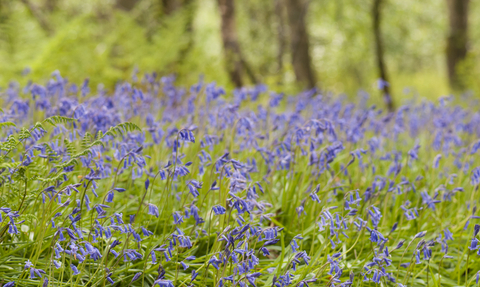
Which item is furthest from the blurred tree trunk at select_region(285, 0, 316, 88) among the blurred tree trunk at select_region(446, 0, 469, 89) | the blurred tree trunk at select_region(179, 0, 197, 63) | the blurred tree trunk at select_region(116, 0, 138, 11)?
the blurred tree trunk at select_region(446, 0, 469, 89)

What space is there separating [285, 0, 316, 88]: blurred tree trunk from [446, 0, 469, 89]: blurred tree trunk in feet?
15.9

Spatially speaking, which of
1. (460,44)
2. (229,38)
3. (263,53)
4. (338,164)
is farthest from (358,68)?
(338,164)

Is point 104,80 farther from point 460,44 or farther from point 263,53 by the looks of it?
point 263,53

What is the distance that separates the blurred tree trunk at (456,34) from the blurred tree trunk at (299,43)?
190 inches

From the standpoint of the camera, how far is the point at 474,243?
1989 millimetres

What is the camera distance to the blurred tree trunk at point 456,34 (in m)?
12.2

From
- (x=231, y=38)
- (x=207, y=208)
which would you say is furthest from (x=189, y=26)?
(x=207, y=208)

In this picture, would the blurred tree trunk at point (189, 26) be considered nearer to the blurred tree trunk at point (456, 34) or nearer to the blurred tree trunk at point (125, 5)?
the blurred tree trunk at point (125, 5)

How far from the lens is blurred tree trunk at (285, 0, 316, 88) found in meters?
10.0

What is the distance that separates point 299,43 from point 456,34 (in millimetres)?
5444

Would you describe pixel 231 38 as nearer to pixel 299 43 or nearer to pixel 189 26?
pixel 189 26

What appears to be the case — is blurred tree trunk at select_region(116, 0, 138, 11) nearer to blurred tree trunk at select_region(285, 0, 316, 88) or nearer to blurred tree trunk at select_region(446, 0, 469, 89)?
blurred tree trunk at select_region(285, 0, 316, 88)

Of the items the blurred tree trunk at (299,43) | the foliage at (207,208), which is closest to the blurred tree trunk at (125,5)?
the blurred tree trunk at (299,43)

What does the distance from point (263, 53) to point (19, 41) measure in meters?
15.7
